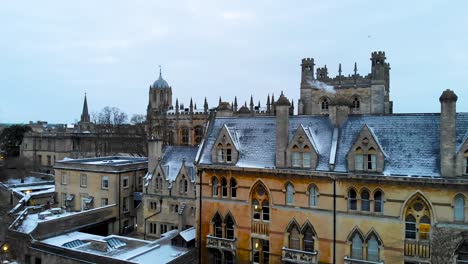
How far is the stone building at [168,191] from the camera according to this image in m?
34.9

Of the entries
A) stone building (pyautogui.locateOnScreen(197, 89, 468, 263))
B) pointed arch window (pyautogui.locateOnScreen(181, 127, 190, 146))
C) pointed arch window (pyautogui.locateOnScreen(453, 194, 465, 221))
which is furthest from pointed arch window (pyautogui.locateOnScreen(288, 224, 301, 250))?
pointed arch window (pyautogui.locateOnScreen(181, 127, 190, 146))

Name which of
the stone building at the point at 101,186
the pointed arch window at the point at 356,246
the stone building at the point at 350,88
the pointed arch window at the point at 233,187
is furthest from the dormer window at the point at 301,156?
the stone building at the point at 350,88

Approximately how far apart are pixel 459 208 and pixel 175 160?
26.0 m

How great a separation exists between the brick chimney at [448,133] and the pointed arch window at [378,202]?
12.2 ft

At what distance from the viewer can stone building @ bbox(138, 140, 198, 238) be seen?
34938 millimetres

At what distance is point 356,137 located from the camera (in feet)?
76.2

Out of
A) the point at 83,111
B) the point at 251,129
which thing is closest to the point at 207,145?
the point at 251,129

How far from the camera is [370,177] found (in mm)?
21781

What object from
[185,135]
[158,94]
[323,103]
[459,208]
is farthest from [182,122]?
[459,208]

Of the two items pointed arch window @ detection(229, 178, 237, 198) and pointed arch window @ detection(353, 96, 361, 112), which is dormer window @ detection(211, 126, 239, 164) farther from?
pointed arch window @ detection(353, 96, 361, 112)

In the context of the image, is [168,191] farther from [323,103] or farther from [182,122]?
[182,122]

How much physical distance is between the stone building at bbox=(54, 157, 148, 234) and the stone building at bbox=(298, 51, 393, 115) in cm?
2588

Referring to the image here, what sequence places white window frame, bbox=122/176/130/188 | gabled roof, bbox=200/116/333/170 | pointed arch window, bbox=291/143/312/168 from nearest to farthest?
pointed arch window, bbox=291/143/312/168 → gabled roof, bbox=200/116/333/170 → white window frame, bbox=122/176/130/188

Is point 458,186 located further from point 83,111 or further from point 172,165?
point 83,111
